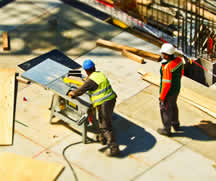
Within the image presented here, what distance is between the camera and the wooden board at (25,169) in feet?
26.6

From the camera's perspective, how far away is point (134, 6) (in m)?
14.5

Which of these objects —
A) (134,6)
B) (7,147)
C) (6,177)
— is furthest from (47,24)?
(6,177)

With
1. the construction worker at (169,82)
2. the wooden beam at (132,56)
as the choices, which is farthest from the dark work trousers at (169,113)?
the wooden beam at (132,56)

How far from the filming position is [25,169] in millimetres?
8289

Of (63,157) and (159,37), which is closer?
(63,157)

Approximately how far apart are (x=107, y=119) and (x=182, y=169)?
5.46ft

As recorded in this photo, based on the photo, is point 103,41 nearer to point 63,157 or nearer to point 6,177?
point 63,157

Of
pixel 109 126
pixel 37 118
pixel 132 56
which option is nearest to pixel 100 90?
pixel 109 126

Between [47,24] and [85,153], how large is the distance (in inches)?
225

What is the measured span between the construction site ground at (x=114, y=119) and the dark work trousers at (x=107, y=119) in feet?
1.35

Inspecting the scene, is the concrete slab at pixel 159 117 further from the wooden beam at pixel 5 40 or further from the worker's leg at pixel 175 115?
the wooden beam at pixel 5 40

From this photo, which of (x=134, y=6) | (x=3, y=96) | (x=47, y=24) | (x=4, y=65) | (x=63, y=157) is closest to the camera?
(x=63, y=157)

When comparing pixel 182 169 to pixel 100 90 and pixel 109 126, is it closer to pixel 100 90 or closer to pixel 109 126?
pixel 109 126

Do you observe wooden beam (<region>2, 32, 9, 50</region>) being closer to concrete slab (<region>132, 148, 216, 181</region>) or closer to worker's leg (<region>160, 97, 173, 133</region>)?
worker's leg (<region>160, 97, 173, 133</region>)
